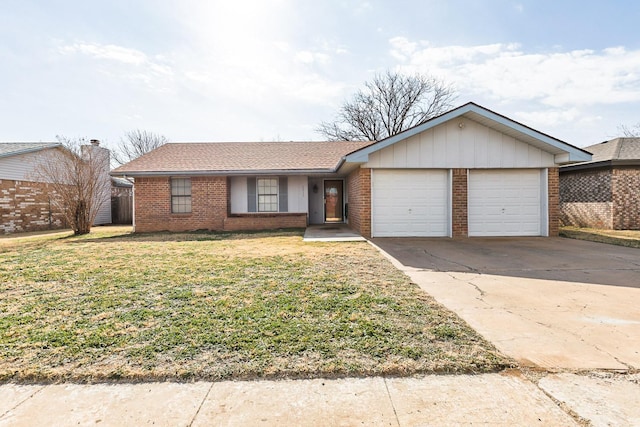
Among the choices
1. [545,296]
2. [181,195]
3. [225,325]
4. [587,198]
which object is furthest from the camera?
[587,198]

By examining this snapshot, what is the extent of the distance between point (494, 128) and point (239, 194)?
32.6 ft

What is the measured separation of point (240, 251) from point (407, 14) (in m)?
8.37

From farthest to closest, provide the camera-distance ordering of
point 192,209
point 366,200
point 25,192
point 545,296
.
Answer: point 25,192 → point 192,209 → point 366,200 → point 545,296

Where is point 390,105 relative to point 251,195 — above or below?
above

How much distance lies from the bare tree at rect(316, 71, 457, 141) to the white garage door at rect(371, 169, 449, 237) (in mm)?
20074

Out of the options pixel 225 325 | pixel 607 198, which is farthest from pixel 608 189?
pixel 225 325

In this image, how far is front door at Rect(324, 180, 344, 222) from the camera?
52.5ft

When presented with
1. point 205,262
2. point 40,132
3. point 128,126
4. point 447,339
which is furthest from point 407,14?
point 128,126

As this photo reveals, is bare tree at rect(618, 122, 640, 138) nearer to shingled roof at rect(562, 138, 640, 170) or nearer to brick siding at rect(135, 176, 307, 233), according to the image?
shingled roof at rect(562, 138, 640, 170)

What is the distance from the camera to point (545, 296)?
4.30 meters

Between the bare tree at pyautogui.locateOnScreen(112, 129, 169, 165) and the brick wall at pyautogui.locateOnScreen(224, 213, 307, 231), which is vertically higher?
the bare tree at pyautogui.locateOnScreen(112, 129, 169, 165)

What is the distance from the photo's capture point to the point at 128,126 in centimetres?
3753

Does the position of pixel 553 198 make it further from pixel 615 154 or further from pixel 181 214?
pixel 181 214

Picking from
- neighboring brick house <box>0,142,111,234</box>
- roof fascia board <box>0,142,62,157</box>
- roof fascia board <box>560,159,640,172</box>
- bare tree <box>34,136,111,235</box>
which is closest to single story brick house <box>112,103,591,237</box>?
roof fascia board <box>560,159,640,172</box>
